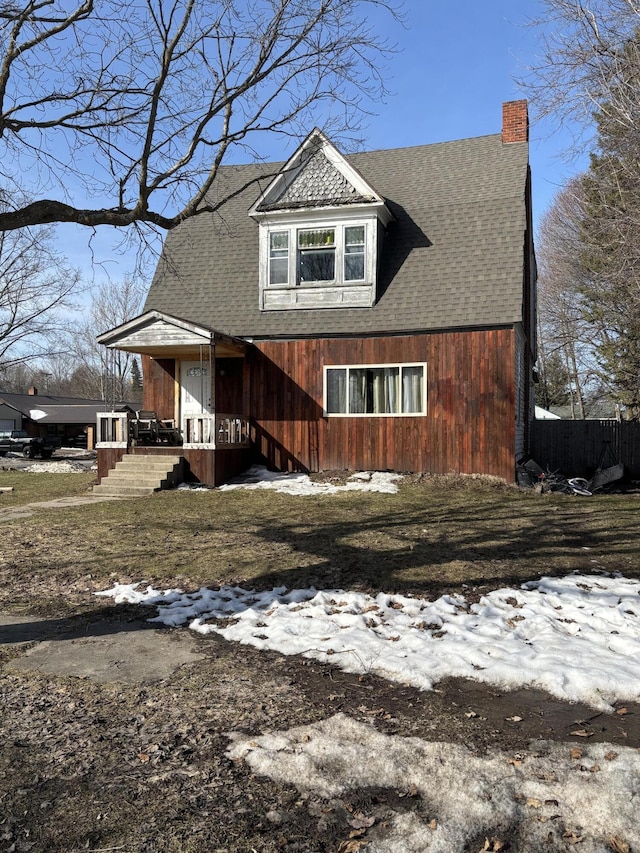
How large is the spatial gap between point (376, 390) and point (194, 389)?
486 centimetres

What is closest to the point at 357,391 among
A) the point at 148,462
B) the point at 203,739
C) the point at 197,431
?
the point at 197,431

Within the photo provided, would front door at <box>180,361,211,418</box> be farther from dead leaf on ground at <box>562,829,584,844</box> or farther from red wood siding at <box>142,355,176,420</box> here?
dead leaf on ground at <box>562,829,584,844</box>

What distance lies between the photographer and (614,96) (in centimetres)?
927

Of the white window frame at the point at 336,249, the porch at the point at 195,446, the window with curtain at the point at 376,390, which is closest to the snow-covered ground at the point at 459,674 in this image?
the porch at the point at 195,446

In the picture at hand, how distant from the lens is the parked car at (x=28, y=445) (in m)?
28.5

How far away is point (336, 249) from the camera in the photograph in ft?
51.2

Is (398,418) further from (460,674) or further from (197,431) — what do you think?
(460,674)

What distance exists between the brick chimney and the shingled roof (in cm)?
29

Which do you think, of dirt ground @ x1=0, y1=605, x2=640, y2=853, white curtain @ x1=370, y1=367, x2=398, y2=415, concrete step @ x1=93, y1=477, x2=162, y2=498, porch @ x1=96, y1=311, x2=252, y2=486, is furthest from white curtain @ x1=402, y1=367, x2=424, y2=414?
dirt ground @ x1=0, y1=605, x2=640, y2=853

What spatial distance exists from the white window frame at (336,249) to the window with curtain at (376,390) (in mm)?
2120

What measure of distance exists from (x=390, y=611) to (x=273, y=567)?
1.83 meters

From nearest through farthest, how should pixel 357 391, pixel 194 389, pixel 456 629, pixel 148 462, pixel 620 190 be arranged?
pixel 456 629, pixel 620 190, pixel 148 462, pixel 357 391, pixel 194 389

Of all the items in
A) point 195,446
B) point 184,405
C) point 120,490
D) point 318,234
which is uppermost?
point 318,234

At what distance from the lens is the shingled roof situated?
574 inches
